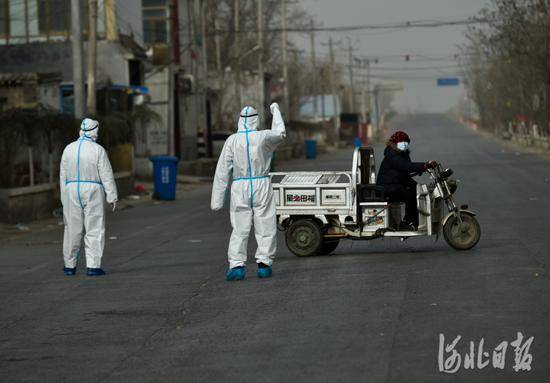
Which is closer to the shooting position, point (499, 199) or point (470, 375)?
point (470, 375)

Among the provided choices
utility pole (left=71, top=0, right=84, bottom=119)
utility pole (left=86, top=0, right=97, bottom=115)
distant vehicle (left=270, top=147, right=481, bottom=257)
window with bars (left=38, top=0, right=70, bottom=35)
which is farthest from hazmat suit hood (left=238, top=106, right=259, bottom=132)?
window with bars (left=38, top=0, right=70, bottom=35)

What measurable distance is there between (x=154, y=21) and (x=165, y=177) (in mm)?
24532

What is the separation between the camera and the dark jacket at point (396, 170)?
53.5 feet

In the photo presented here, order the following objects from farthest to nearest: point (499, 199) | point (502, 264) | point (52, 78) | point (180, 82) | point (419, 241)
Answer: point (180, 82) → point (52, 78) → point (499, 199) → point (419, 241) → point (502, 264)

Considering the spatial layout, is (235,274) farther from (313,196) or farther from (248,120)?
(313,196)

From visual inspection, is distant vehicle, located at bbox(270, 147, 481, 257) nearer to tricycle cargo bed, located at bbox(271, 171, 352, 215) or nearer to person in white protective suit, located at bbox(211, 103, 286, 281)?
tricycle cargo bed, located at bbox(271, 171, 352, 215)

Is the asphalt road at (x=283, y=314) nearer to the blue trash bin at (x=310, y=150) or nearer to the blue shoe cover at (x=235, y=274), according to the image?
the blue shoe cover at (x=235, y=274)

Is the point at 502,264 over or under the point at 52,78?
under

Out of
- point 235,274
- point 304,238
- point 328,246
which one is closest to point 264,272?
point 235,274

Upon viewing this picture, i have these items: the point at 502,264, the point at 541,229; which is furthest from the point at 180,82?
the point at 502,264

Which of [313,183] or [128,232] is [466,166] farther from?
[313,183]

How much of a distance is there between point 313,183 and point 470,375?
27.2ft

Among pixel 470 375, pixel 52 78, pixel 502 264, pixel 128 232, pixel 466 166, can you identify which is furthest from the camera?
pixel 466 166

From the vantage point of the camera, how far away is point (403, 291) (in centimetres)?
1242
